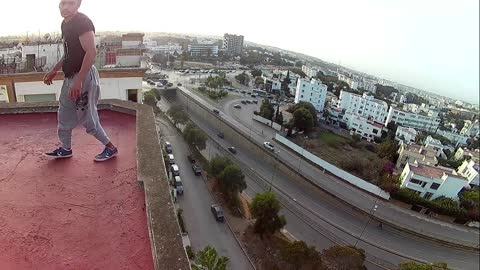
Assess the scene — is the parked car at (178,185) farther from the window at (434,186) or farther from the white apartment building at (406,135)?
the white apartment building at (406,135)

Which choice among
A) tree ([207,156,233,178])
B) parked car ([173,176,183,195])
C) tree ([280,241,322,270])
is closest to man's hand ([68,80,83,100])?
tree ([280,241,322,270])

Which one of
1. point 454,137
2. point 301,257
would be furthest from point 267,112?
point 454,137

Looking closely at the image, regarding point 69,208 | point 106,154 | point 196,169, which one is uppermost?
point 106,154

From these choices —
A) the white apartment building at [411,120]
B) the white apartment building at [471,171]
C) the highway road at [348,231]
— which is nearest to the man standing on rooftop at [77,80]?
the highway road at [348,231]

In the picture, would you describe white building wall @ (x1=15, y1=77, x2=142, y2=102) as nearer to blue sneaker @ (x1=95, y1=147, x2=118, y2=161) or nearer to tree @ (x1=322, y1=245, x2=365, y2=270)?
blue sneaker @ (x1=95, y1=147, x2=118, y2=161)

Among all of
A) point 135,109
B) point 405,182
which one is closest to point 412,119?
point 405,182

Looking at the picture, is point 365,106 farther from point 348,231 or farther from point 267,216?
point 267,216
